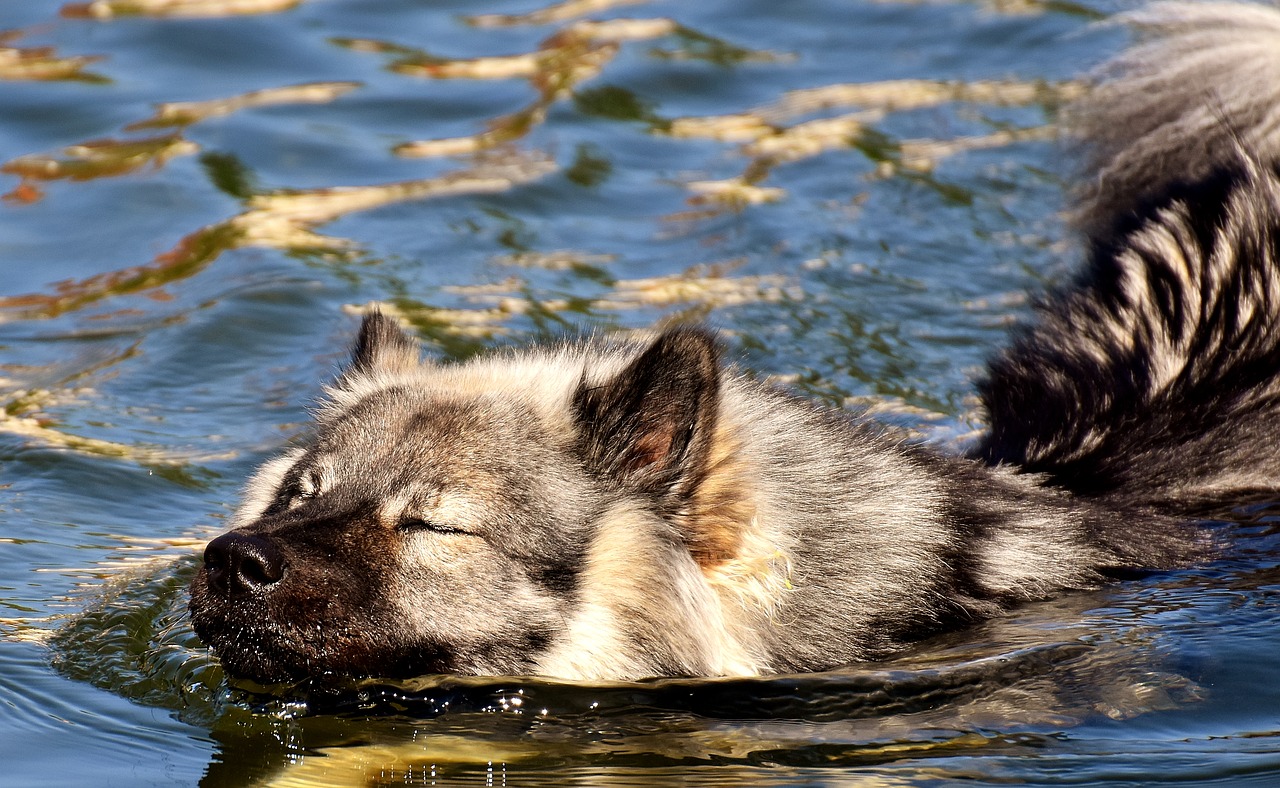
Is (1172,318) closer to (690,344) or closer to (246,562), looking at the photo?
(690,344)

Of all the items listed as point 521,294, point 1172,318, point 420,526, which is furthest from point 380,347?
point 521,294

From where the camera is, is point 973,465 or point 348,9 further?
point 348,9

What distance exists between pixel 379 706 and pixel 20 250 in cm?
566

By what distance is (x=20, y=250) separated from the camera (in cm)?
915

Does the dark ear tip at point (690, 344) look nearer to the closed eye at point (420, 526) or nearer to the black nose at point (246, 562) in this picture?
the closed eye at point (420, 526)

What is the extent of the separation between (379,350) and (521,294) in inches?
133

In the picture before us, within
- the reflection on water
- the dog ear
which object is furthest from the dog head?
the dog ear

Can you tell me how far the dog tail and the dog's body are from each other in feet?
0.06

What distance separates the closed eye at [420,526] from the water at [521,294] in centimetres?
44

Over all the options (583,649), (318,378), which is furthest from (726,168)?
(583,649)

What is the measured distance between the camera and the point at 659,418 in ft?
15.0

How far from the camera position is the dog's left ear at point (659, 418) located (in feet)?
14.5

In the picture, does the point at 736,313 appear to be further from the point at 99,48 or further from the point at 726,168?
the point at 99,48

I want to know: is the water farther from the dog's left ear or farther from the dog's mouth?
the dog's left ear
